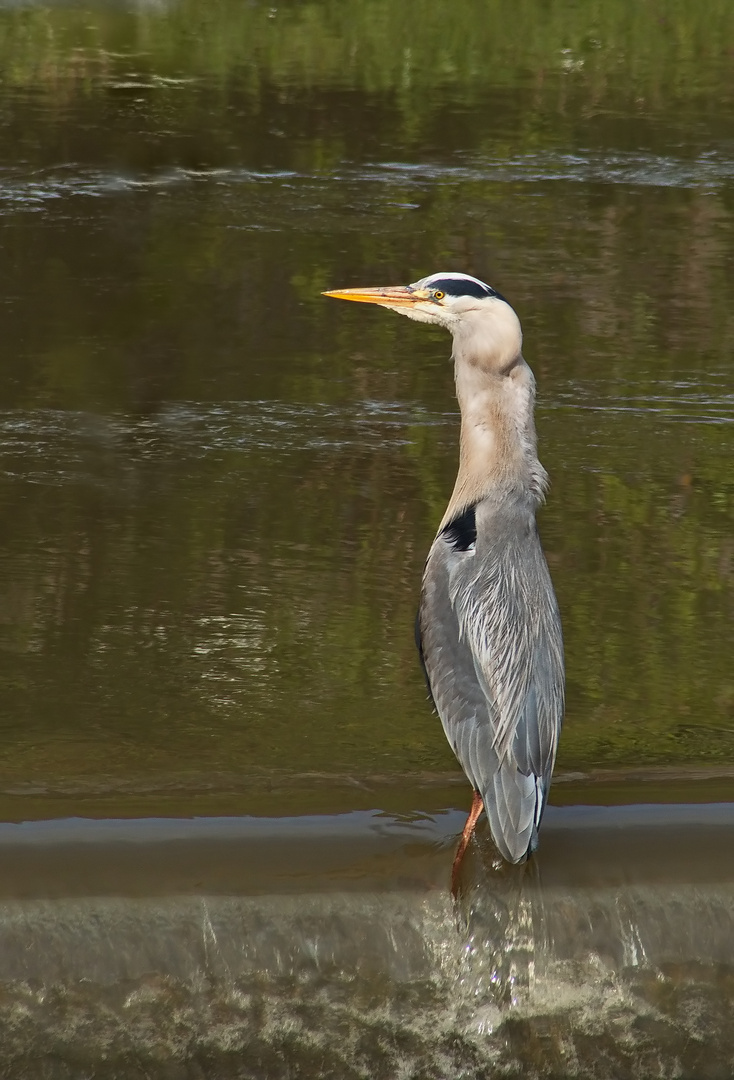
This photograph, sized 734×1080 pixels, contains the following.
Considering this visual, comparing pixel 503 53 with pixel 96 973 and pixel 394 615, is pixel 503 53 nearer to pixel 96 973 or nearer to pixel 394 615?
pixel 394 615

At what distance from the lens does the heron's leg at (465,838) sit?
12.5 feet

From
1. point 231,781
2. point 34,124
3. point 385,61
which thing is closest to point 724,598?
point 231,781

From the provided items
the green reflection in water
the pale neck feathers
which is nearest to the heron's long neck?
the pale neck feathers

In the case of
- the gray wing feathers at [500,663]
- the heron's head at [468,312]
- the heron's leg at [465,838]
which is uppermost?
the heron's head at [468,312]

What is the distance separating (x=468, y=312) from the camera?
14.3 feet

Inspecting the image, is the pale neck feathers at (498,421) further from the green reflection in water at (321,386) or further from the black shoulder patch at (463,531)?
the green reflection in water at (321,386)

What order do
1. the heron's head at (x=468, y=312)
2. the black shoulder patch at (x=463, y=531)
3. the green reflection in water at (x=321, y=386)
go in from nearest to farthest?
the black shoulder patch at (x=463, y=531) → the heron's head at (x=468, y=312) → the green reflection in water at (x=321, y=386)

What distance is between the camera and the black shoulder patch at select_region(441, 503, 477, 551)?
417cm

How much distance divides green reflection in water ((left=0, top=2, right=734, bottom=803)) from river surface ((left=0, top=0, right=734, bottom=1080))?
A: 0.07ft

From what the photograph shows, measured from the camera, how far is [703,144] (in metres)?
11.2

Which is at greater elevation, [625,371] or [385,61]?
[385,61]

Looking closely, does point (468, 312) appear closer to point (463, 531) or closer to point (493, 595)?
point (463, 531)

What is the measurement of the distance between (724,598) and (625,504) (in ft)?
2.74

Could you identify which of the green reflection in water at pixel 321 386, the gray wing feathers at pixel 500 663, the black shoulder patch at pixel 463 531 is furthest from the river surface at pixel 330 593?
the black shoulder patch at pixel 463 531
